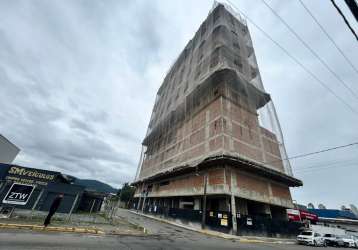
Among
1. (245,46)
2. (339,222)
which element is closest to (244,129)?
(245,46)

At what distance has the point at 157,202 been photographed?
41781 mm

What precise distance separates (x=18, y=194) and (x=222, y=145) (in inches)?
799

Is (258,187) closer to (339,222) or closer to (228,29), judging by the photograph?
(228,29)

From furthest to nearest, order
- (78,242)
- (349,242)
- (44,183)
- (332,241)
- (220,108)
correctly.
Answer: (220,108), (349,242), (332,241), (44,183), (78,242)

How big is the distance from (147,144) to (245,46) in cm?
3520

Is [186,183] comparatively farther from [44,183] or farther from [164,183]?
[44,183]

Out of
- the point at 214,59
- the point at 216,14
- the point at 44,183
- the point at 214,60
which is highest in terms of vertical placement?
the point at 216,14

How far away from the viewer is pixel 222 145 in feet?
78.9

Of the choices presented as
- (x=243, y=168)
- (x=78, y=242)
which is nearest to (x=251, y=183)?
(x=243, y=168)

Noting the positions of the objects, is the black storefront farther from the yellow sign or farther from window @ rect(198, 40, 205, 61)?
window @ rect(198, 40, 205, 61)

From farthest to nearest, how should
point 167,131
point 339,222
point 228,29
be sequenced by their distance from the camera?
1. point 339,222
2. point 167,131
3. point 228,29

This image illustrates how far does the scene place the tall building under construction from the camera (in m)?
23.1

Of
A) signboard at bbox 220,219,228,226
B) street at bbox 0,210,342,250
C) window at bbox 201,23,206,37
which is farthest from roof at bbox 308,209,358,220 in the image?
street at bbox 0,210,342,250

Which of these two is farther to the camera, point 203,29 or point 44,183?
point 203,29
